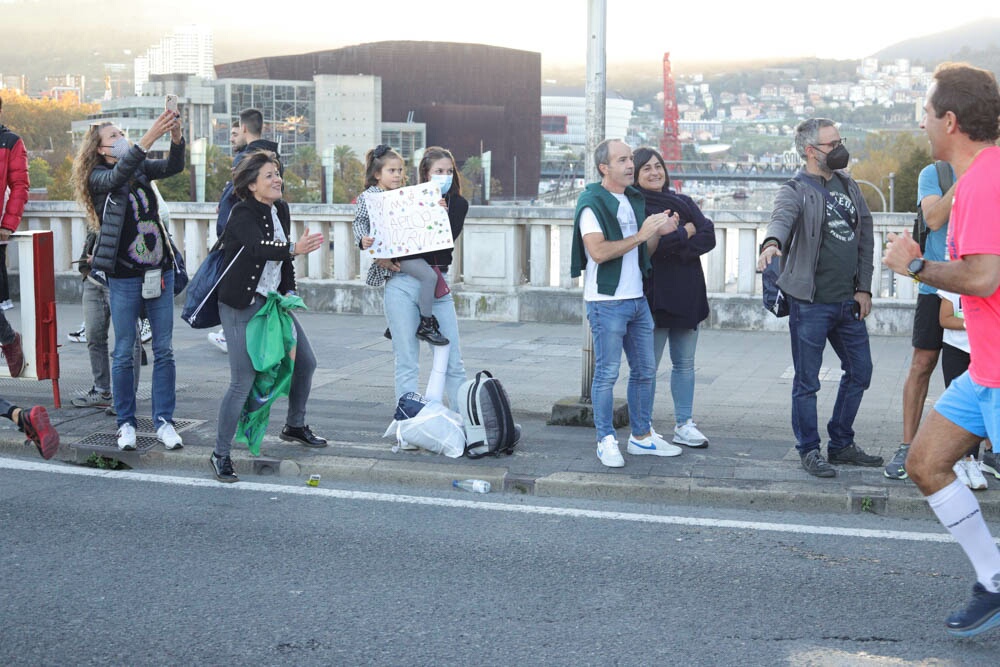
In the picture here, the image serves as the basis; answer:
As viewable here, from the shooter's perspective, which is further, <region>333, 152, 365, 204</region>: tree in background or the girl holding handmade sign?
<region>333, 152, 365, 204</region>: tree in background

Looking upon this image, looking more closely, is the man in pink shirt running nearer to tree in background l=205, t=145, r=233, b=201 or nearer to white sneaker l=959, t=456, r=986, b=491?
white sneaker l=959, t=456, r=986, b=491

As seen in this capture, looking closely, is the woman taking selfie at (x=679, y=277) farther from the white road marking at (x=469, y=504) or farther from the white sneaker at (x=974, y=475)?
the white sneaker at (x=974, y=475)

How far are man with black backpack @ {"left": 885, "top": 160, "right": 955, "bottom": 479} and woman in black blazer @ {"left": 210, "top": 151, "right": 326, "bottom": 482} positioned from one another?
324 cm

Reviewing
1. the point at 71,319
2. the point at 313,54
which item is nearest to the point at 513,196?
the point at 313,54

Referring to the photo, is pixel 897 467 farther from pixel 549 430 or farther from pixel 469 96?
pixel 469 96

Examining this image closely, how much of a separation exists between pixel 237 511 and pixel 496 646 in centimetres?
231

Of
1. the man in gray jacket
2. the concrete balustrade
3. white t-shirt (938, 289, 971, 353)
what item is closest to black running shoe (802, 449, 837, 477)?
the man in gray jacket

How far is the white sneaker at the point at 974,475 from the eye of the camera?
6238mm

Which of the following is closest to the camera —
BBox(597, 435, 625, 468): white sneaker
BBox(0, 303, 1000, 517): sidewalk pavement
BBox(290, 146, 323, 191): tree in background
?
BBox(0, 303, 1000, 517): sidewalk pavement

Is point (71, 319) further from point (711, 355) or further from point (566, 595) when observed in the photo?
point (566, 595)

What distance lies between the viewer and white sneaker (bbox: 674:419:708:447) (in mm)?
7332

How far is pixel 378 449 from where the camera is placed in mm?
7320

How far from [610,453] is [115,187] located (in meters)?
3.30

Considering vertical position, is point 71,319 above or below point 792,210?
below
